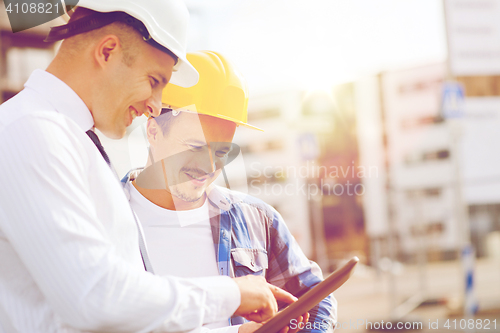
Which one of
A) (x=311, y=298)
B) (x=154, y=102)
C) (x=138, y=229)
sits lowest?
(x=311, y=298)

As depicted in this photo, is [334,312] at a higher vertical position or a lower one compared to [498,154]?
lower

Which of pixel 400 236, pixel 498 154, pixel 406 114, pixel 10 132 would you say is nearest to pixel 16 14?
pixel 10 132

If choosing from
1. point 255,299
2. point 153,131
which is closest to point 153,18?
point 153,131

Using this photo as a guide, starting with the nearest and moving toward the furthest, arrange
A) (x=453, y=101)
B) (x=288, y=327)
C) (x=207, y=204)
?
1. (x=288, y=327)
2. (x=207, y=204)
3. (x=453, y=101)

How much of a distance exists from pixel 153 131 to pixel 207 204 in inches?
10.0

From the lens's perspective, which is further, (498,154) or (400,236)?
(400,236)

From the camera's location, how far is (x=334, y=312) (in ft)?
3.70

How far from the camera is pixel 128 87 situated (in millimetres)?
777

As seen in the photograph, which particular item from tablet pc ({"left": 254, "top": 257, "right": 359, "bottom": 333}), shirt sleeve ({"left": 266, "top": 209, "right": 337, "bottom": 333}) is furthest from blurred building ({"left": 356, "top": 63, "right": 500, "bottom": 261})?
tablet pc ({"left": 254, "top": 257, "right": 359, "bottom": 333})

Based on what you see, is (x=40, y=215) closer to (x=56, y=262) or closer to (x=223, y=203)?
(x=56, y=262)

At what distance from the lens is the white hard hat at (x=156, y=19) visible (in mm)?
772

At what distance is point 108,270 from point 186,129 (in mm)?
565

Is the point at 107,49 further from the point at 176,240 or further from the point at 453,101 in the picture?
the point at 453,101

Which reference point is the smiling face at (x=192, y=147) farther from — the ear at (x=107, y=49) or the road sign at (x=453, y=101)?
the road sign at (x=453, y=101)
